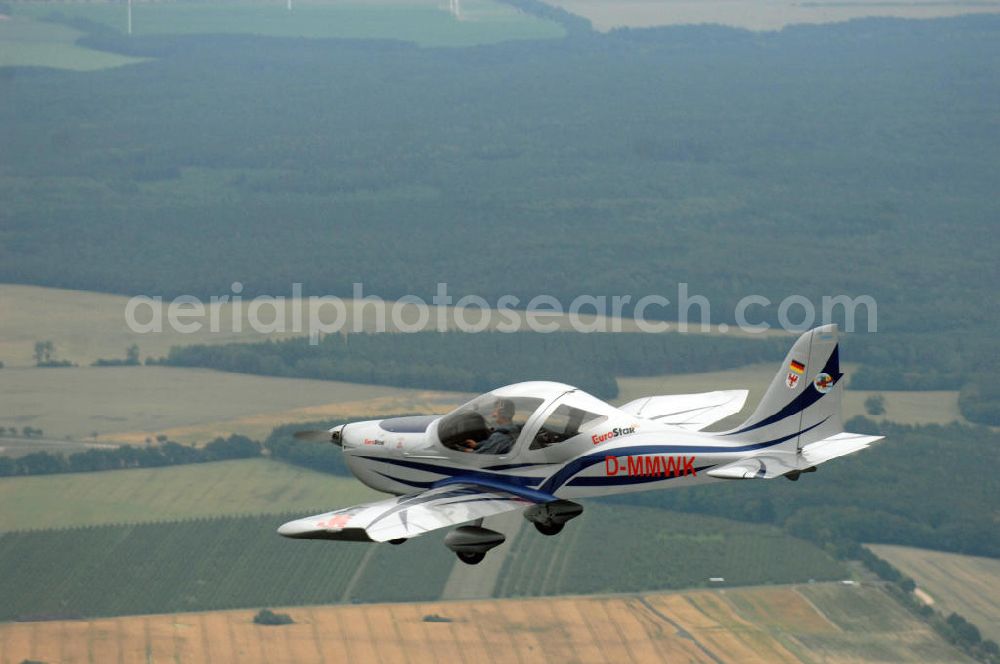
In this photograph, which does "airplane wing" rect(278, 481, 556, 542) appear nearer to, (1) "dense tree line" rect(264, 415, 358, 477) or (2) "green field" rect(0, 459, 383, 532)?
(2) "green field" rect(0, 459, 383, 532)

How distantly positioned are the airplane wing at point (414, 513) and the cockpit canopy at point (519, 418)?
3.36 feet

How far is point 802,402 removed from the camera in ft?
121

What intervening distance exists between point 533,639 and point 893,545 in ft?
183

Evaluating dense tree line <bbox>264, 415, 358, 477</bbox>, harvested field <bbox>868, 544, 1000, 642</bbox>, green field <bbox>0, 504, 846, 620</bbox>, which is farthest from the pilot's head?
dense tree line <bbox>264, 415, 358, 477</bbox>

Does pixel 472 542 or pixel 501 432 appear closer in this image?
pixel 472 542

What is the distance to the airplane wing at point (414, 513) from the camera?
34806 millimetres

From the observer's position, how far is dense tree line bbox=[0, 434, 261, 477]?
582ft

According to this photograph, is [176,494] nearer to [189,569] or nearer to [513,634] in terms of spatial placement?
[189,569]

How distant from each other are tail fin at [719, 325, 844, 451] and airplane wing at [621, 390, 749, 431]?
10.2 feet

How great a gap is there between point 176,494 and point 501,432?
433 feet

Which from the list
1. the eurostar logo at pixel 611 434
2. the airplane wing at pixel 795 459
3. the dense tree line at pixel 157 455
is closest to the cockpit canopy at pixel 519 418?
the eurostar logo at pixel 611 434

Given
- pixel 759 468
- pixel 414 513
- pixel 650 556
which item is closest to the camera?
pixel 759 468

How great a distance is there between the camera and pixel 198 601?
142m

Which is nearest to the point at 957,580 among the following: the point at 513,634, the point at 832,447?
the point at 513,634
